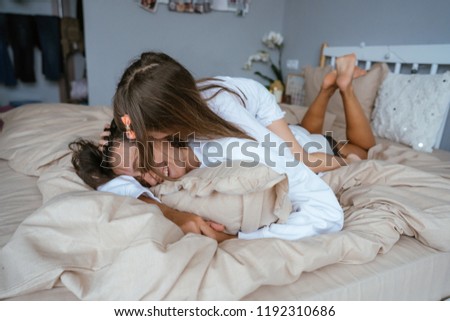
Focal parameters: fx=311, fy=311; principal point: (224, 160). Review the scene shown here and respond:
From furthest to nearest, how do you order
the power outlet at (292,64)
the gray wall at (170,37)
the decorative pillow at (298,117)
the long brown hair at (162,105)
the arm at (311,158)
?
the power outlet at (292,64), the gray wall at (170,37), the decorative pillow at (298,117), the arm at (311,158), the long brown hair at (162,105)

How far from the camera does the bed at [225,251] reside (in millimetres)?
503

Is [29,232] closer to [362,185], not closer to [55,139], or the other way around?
[55,139]

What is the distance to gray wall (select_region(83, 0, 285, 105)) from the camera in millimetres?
2334

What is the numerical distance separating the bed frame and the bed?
724mm

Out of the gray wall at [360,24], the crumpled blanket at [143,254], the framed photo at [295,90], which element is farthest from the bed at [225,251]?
the framed photo at [295,90]

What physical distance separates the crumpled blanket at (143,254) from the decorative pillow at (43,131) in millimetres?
525

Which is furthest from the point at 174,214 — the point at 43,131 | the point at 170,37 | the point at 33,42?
the point at 33,42

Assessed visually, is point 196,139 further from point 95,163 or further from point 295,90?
point 295,90

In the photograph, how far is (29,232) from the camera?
1.81 ft

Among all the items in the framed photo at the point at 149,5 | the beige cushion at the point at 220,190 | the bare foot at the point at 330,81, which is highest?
the framed photo at the point at 149,5

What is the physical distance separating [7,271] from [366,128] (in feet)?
4.02

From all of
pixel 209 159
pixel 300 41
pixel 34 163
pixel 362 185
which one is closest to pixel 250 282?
pixel 209 159

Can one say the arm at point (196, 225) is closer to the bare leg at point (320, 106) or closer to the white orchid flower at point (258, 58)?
the bare leg at point (320, 106)

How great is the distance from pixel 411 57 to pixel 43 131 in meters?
1.66
